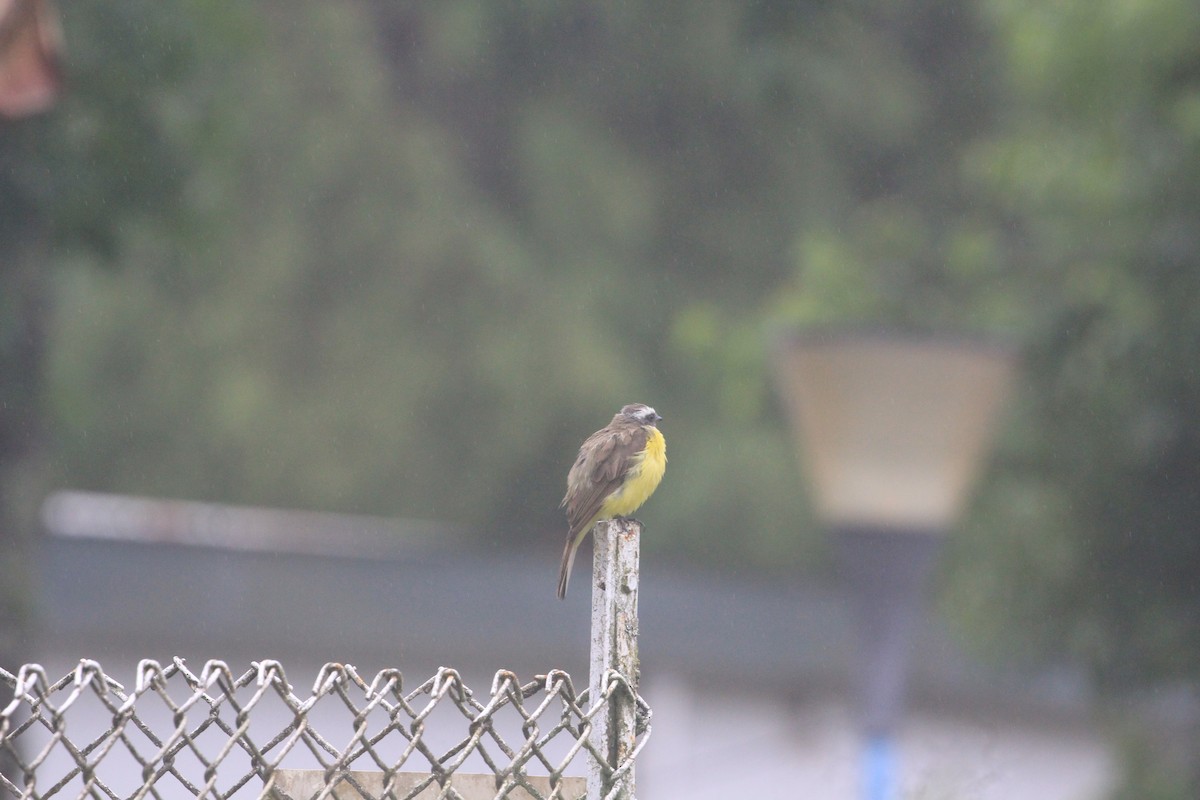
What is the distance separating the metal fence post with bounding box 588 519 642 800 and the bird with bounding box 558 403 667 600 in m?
2.03

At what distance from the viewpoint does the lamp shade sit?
9.27 meters

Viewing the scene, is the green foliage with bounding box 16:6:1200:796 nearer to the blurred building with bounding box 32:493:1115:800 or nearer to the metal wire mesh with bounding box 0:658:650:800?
the blurred building with bounding box 32:493:1115:800

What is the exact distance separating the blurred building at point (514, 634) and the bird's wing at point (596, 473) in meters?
12.0

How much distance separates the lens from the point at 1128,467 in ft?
39.7

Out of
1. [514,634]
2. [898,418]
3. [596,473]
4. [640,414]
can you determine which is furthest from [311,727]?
[514,634]

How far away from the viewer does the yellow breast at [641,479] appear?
5.65 m

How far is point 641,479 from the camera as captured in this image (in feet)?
18.7

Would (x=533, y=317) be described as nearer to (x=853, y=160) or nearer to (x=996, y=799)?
(x=853, y=160)

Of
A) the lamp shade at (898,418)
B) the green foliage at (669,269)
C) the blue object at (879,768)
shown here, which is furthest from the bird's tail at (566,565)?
the green foliage at (669,269)

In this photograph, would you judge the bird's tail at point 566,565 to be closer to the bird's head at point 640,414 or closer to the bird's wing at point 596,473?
the bird's wing at point 596,473

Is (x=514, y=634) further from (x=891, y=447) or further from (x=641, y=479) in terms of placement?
(x=641, y=479)

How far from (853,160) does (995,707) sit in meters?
11.1

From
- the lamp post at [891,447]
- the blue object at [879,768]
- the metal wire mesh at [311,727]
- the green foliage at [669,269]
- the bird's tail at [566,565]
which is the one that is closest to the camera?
the metal wire mesh at [311,727]

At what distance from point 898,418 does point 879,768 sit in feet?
6.57
